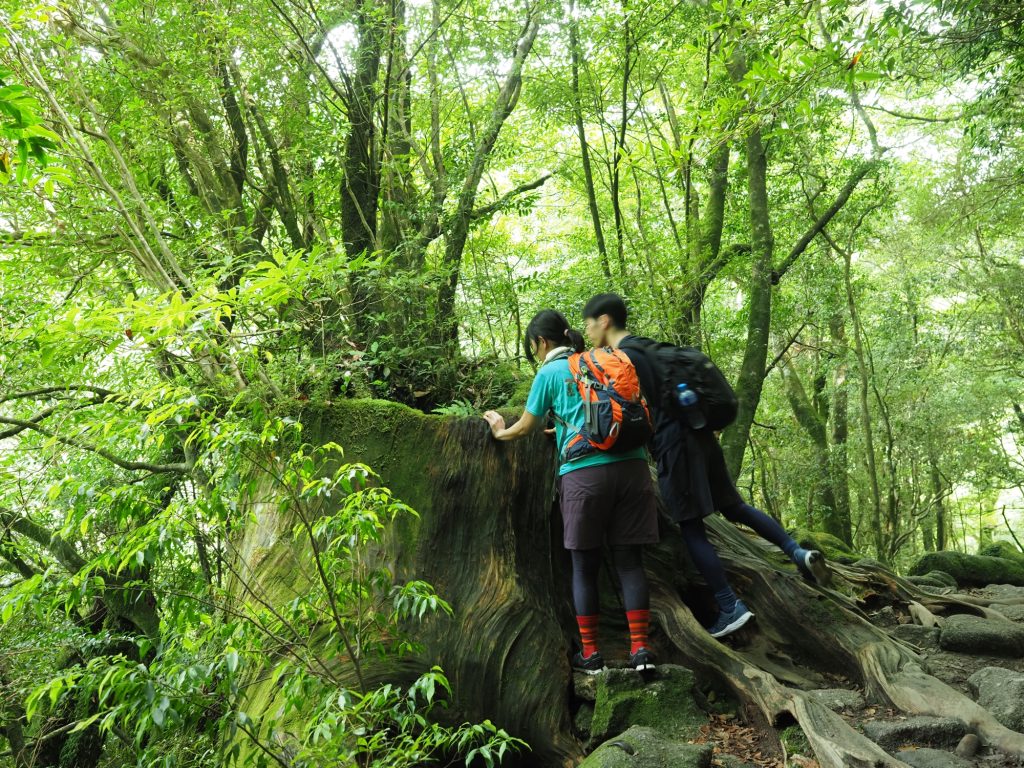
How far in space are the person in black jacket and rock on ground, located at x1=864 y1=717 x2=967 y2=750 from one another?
116 cm

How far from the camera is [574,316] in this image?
830 centimetres

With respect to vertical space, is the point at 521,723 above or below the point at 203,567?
below

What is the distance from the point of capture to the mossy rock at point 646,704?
4.28 metres

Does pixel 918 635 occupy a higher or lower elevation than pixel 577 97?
lower

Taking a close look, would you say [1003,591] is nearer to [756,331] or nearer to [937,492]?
[756,331]

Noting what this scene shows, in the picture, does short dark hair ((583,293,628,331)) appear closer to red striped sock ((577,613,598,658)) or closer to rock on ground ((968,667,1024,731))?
red striped sock ((577,613,598,658))

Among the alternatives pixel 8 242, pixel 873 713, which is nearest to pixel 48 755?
pixel 8 242

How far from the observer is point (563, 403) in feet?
15.3

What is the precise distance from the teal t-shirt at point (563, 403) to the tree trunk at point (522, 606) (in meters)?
0.52

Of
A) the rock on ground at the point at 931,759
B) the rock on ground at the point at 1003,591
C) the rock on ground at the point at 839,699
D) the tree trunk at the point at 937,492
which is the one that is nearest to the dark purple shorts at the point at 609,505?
the rock on ground at the point at 839,699

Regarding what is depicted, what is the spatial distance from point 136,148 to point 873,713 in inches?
307

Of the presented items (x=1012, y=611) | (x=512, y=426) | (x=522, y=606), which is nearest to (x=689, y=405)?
(x=512, y=426)

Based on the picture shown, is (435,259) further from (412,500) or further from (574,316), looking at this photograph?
(412,500)

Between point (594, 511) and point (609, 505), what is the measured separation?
11 cm
